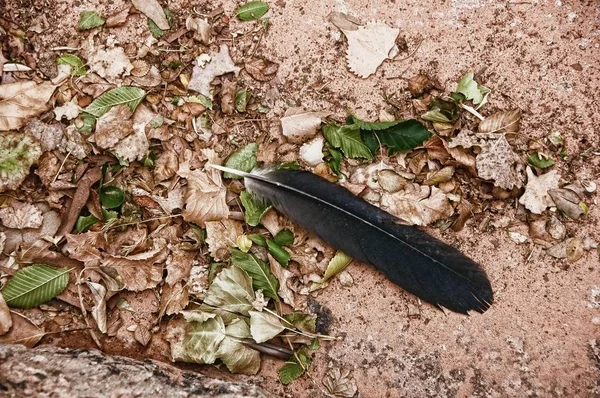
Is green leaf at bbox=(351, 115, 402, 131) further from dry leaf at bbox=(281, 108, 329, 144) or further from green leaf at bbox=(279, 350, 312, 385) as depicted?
green leaf at bbox=(279, 350, 312, 385)

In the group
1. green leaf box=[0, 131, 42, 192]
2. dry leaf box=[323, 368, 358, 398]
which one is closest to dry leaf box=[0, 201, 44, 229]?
green leaf box=[0, 131, 42, 192]

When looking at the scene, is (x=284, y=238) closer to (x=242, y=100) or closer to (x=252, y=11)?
(x=242, y=100)

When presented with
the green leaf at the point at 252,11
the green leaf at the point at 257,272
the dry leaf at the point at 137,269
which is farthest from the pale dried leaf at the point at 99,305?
the green leaf at the point at 252,11

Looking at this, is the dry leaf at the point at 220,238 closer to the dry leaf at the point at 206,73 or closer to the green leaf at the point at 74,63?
the dry leaf at the point at 206,73

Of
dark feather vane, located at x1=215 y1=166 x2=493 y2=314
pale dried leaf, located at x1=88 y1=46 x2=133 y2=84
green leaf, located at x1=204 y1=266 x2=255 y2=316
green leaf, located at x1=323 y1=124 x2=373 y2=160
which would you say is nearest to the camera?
dark feather vane, located at x1=215 y1=166 x2=493 y2=314

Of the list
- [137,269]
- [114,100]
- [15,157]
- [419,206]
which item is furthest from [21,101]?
[419,206]

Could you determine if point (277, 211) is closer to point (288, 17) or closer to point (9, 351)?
point (288, 17)
